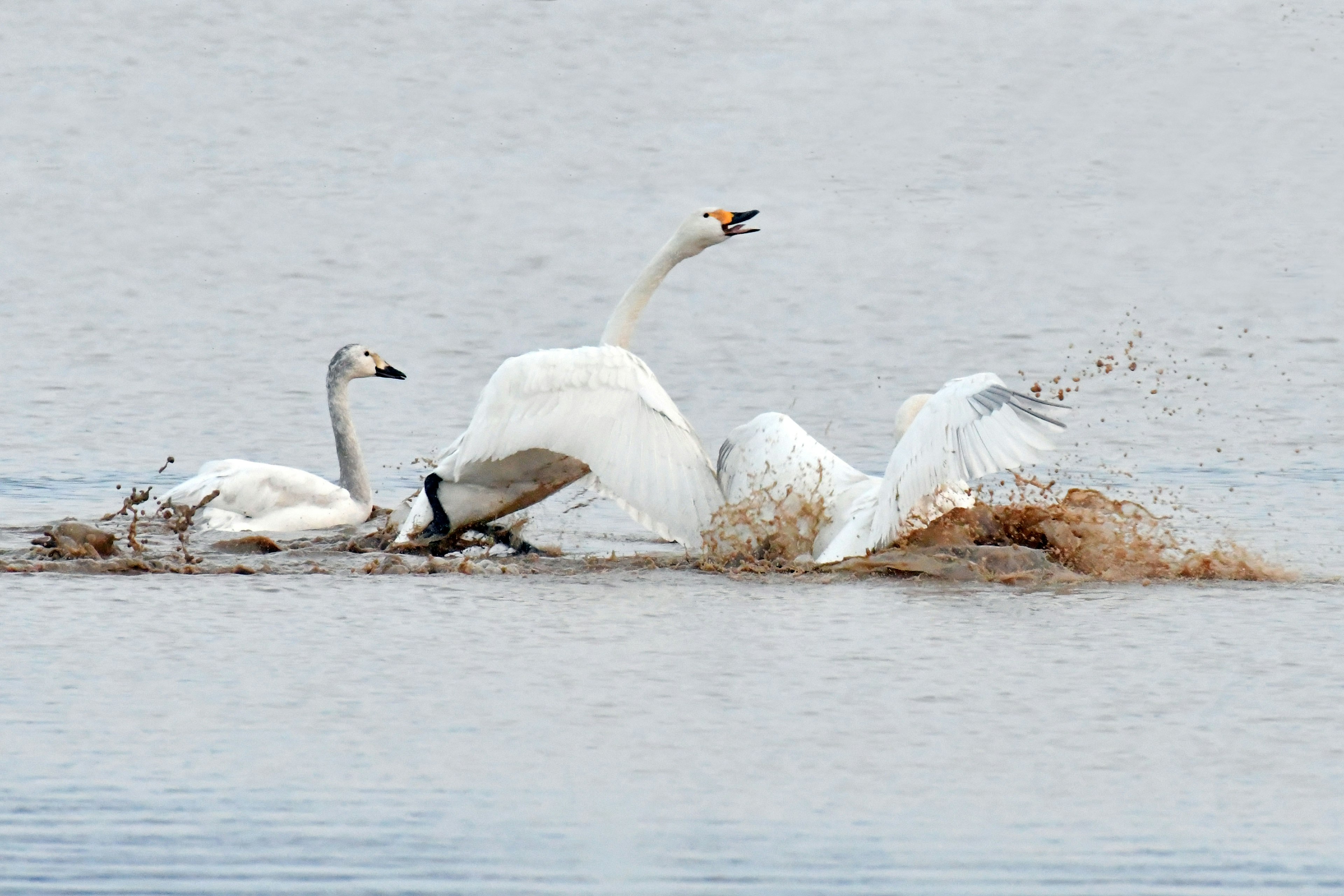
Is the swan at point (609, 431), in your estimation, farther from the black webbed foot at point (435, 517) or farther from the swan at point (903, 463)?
the black webbed foot at point (435, 517)

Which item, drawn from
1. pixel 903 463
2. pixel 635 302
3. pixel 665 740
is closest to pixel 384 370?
pixel 635 302

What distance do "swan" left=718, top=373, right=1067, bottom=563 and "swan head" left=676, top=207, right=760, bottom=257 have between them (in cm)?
122

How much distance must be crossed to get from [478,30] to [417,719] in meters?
17.0

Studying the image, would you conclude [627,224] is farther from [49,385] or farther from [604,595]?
[604,595]

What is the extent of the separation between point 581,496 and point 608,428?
274 cm

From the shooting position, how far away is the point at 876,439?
12.2 m

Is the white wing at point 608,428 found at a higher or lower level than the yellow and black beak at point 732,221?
lower

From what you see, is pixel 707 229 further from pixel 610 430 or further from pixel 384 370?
pixel 384 370

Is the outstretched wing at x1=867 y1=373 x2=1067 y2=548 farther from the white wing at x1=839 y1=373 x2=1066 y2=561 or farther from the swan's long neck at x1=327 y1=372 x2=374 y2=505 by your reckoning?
the swan's long neck at x1=327 y1=372 x2=374 y2=505

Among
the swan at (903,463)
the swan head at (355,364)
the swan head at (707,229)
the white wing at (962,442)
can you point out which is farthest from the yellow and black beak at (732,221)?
the swan head at (355,364)

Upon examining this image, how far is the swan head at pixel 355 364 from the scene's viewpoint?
11.8 meters

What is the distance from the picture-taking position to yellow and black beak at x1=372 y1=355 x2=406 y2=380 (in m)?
12.1

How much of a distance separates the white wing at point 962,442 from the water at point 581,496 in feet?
1.30

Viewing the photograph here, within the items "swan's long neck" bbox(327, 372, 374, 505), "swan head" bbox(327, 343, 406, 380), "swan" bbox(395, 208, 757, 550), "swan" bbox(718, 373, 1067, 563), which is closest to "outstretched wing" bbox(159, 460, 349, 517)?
"swan's long neck" bbox(327, 372, 374, 505)
